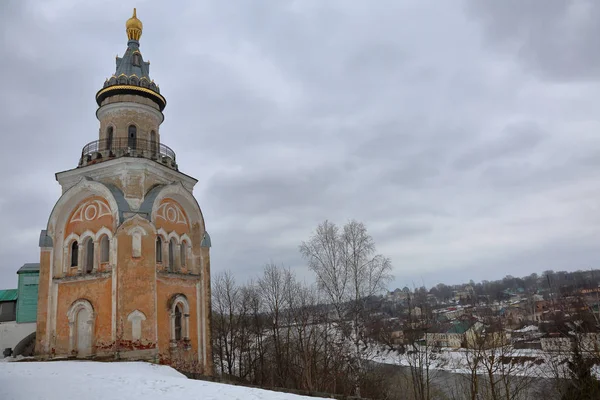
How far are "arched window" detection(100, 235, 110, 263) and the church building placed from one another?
0.13 ft

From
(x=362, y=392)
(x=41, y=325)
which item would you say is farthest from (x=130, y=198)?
(x=362, y=392)

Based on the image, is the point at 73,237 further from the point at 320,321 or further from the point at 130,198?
the point at 320,321

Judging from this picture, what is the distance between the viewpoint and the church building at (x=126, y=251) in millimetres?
15969

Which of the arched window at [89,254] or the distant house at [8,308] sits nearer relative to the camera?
the arched window at [89,254]

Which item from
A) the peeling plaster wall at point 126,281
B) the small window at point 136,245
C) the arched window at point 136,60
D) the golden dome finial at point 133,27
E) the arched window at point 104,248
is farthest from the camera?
the golden dome finial at point 133,27

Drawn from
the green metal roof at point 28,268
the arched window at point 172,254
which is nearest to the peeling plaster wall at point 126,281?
the arched window at point 172,254

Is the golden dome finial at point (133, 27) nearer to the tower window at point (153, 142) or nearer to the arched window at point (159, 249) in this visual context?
the tower window at point (153, 142)

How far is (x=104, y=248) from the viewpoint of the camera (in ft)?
56.2

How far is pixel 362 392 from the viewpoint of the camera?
19.5 m

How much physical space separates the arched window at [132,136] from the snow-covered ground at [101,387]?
10.0 m

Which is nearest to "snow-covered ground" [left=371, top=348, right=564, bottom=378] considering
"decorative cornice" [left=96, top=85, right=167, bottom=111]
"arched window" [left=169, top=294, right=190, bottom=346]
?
"arched window" [left=169, top=294, right=190, bottom=346]

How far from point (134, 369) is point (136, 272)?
12.9 feet

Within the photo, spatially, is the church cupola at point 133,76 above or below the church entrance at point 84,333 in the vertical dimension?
above

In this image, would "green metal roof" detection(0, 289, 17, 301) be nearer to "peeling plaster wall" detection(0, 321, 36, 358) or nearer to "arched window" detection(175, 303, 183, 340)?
"peeling plaster wall" detection(0, 321, 36, 358)
